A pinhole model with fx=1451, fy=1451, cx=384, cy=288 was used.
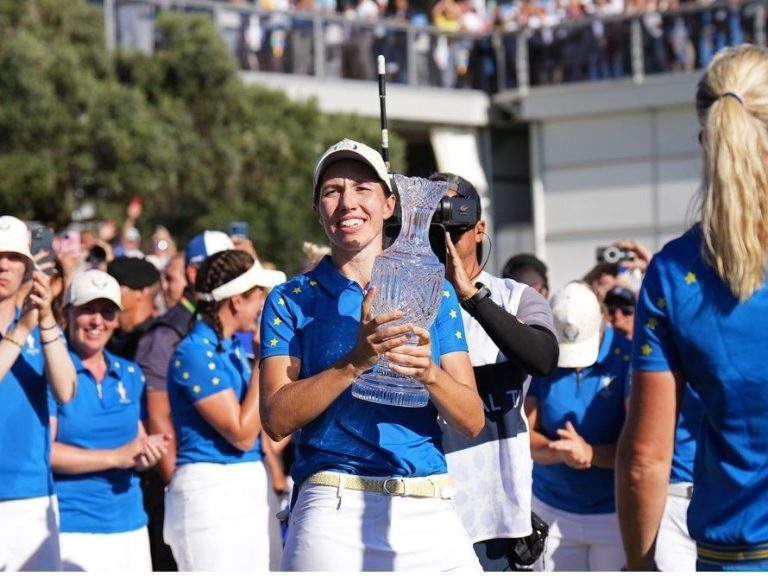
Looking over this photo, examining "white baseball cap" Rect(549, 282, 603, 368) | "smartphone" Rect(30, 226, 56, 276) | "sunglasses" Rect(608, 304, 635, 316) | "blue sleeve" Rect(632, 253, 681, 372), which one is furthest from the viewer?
"sunglasses" Rect(608, 304, 635, 316)

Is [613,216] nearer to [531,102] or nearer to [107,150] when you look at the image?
[531,102]

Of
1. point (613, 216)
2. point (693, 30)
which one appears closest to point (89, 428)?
point (693, 30)

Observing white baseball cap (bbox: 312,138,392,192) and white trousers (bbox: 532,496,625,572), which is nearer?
white baseball cap (bbox: 312,138,392,192)

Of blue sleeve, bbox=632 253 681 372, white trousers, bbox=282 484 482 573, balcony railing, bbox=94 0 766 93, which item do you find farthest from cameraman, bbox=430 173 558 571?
balcony railing, bbox=94 0 766 93

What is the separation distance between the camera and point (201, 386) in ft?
20.9

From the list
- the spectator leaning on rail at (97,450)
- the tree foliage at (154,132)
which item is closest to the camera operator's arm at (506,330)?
the spectator leaning on rail at (97,450)

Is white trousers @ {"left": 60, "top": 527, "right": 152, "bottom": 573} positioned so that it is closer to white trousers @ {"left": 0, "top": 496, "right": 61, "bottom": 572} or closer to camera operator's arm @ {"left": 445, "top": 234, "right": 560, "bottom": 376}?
white trousers @ {"left": 0, "top": 496, "right": 61, "bottom": 572}

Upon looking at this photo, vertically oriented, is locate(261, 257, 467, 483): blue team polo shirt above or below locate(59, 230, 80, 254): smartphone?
above

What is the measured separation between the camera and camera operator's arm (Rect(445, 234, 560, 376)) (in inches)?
175

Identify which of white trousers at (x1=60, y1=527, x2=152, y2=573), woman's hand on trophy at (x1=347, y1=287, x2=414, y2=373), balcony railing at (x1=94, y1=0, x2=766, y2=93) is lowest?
white trousers at (x1=60, y1=527, x2=152, y2=573)

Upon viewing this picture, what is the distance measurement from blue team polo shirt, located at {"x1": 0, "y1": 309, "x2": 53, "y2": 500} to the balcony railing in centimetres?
1501

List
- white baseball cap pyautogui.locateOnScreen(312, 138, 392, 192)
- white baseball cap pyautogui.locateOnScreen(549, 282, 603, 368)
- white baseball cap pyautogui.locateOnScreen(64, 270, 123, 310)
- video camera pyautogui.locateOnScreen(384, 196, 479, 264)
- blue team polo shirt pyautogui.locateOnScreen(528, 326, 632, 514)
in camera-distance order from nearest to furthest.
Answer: white baseball cap pyautogui.locateOnScreen(312, 138, 392, 192)
video camera pyautogui.locateOnScreen(384, 196, 479, 264)
white baseball cap pyautogui.locateOnScreen(64, 270, 123, 310)
white baseball cap pyautogui.locateOnScreen(549, 282, 603, 368)
blue team polo shirt pyautogui.locateOnScreen(528, 326, 632, 514)

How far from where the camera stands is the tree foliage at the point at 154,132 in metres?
18.2

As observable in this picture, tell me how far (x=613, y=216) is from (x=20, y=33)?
12.2m
